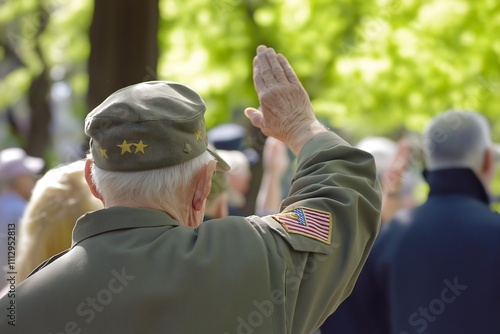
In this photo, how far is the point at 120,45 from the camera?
6574 millimetres

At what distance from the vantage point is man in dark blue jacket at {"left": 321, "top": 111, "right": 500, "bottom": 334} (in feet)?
12.7

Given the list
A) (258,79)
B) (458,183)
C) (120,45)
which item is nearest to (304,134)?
(258,79)

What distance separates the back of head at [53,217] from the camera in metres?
3.54

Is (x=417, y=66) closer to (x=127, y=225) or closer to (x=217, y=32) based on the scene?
(x=217, y=32)

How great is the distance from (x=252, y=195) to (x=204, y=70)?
7.99 feet

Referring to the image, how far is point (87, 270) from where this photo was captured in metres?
2.26

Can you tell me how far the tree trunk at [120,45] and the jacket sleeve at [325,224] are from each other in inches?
151

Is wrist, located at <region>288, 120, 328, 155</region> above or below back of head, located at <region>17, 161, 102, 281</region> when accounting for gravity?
above

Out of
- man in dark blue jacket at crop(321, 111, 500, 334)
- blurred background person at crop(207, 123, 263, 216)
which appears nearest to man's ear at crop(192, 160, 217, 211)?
man in dark blue jacket at crop(321, 111, 500, 334)

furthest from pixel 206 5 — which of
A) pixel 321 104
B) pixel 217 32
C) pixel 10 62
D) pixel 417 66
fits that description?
pixel 10 62

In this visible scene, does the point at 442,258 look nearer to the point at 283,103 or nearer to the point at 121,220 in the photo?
the point at 283,103

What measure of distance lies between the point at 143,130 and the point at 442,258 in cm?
200

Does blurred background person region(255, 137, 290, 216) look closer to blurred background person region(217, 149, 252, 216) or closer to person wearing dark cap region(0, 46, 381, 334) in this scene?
blurred background person region(217, 149, 252, 216)

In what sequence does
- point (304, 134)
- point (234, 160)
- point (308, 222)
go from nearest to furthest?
point (308, 222) < point (304, 134) < point (234, 160)
